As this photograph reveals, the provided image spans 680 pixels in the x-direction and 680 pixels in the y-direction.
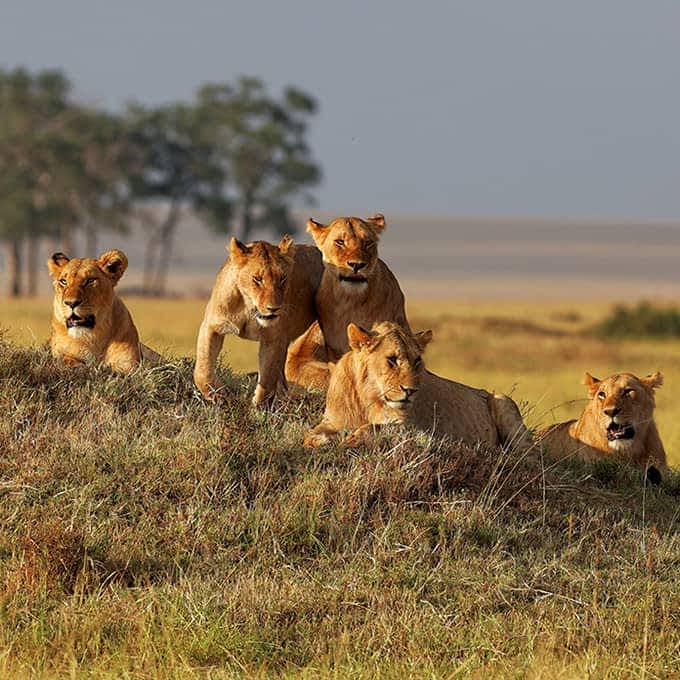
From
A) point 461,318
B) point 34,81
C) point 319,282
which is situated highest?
point 34,81

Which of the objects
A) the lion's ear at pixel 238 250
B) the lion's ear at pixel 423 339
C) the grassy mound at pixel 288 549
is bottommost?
the grassy mound at pixel 288 549

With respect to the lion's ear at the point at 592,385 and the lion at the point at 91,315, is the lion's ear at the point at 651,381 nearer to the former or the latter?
the lion's ear at the point at 592,385

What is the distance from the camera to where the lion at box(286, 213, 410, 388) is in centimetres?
811

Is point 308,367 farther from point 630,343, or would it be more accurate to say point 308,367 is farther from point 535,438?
point 630,343

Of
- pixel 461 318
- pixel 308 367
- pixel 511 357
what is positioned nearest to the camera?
pixel 308 367

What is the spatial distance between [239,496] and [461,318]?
91.0 feet

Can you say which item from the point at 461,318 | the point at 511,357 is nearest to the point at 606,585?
the point at 511,357

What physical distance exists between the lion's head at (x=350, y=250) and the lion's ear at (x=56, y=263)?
4.63ft

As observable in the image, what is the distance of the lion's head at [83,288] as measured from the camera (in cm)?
812

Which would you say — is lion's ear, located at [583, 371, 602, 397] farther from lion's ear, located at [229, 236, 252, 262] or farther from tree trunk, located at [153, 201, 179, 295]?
tree trunk, located at [153, 201, 179, 295]

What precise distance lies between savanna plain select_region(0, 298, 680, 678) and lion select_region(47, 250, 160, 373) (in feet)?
0.47

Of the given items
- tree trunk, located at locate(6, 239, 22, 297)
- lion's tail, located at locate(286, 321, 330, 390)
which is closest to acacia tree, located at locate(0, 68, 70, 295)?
tree trunk, located at locate(6, 239, 22, 297)

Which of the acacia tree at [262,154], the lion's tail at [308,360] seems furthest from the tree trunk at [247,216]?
the lion's tail at [308,360]

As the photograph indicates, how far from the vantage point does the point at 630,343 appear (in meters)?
30.0
